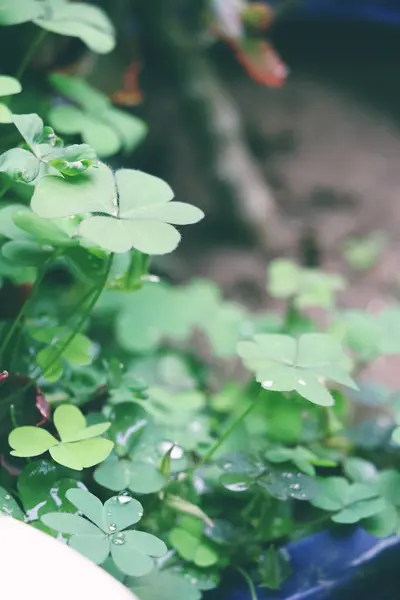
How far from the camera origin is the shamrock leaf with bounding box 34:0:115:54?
0.97 m

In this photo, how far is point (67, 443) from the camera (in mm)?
736

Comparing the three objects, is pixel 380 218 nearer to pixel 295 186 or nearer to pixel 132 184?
pixel 295 186

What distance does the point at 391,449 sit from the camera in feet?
3.52

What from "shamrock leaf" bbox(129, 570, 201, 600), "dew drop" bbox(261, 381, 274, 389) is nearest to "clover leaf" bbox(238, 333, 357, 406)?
"dew drop" bbox(261, 381, 274, 389)

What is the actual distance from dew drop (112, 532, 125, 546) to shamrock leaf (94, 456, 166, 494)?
10cm

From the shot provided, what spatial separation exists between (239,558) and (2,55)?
2.74 feet

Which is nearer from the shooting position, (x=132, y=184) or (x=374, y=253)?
(x=132, y=184)

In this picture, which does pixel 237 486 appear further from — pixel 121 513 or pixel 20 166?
pixel 20 166

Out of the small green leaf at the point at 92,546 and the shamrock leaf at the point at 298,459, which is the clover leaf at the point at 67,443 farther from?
the shamrock leaf at the point at 298,459

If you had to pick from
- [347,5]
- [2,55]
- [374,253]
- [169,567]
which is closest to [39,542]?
[169,567]

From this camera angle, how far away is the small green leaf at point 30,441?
0.72 meters

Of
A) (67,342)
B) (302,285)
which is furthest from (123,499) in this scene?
(302,285)

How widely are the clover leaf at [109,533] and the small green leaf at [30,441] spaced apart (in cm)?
6

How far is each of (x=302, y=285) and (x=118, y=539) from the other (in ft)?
2.82
